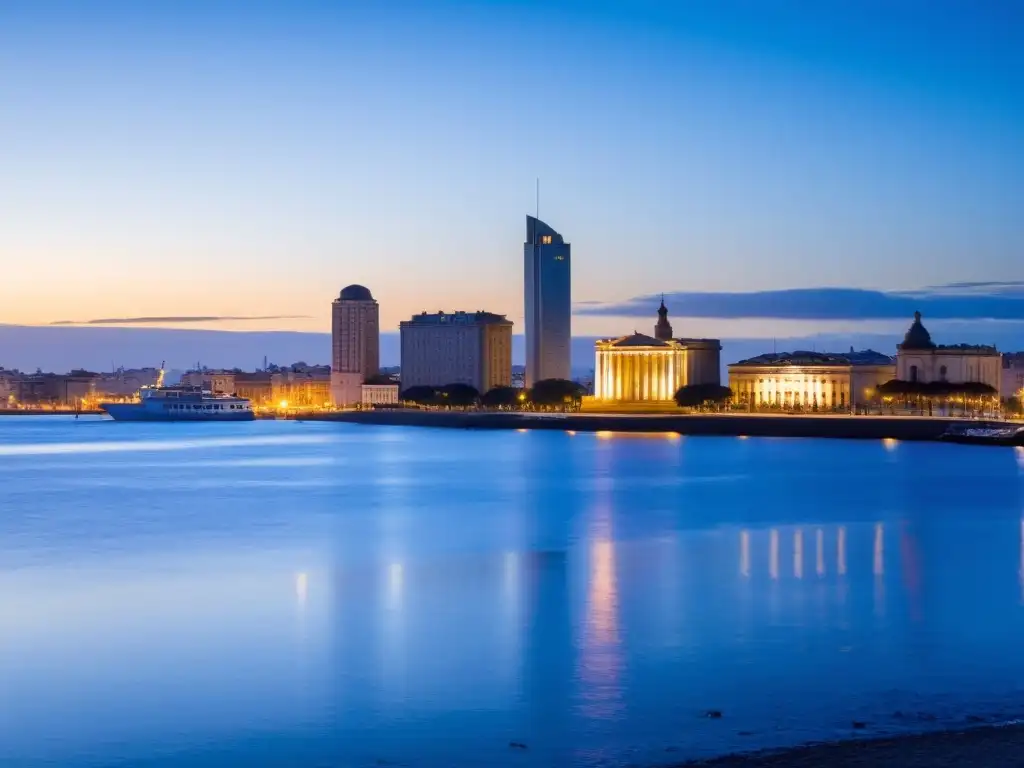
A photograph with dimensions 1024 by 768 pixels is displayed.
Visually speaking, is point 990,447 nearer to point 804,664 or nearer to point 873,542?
point 873,542

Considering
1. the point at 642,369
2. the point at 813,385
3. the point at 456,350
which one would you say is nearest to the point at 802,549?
the point at 813,385

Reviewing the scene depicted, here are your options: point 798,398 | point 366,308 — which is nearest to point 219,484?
point 798,398

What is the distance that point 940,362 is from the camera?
109062mm

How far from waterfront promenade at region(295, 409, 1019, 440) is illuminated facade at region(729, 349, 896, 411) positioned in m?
17.3

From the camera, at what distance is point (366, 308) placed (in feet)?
595

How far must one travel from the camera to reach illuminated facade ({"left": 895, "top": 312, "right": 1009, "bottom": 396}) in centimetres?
10875

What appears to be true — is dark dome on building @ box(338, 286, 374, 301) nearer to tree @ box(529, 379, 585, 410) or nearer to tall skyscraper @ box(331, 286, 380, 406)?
tall skyscraper @ box(331, 286, 380, 406)

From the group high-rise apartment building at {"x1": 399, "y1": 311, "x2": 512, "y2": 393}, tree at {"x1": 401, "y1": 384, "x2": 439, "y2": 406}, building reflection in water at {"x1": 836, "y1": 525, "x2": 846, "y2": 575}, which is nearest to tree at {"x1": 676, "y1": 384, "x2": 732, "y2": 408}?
tree at {"x1": 401, "y1": 384, "x2": 439, "y2": 406}

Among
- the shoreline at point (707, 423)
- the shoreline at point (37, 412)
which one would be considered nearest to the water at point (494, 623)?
the shoreline at point (707, 423)

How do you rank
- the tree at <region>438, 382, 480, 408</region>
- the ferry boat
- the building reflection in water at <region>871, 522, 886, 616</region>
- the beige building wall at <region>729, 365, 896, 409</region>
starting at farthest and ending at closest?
the tree at <region>438, 382, 480, 408</region>, the ferry boat, the beige building wall at <region>729, 365, 896, 409</region>, the building reflection in water at <region>871, 522, 886, 616</region>

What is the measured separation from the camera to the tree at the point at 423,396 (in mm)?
143875

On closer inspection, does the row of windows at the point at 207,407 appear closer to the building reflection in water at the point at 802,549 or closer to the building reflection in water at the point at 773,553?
the building reflection in water at the point at 802,549

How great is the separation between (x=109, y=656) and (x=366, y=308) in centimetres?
16607

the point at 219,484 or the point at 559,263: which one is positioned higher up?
the point at 559,263
